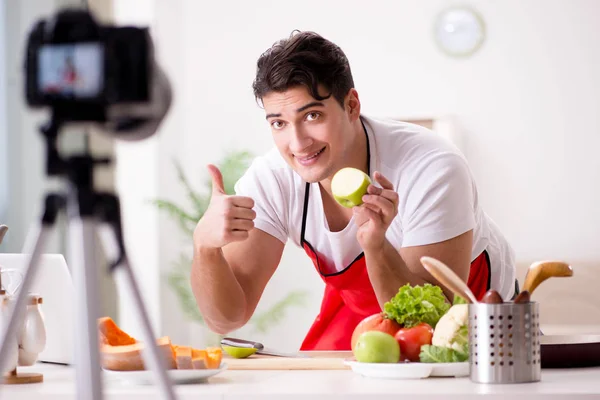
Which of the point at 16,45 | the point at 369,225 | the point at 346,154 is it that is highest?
the point at 16,45

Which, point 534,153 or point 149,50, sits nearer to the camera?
point 149,50

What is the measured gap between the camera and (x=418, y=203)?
2123mm

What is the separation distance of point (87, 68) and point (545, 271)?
1.00 metres

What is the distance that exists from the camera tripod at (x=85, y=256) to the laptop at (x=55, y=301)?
1177 millimetres

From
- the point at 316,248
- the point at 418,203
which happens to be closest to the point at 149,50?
the point at 418,203

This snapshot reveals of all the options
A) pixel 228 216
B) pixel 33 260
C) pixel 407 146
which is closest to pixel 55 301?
pixel 228 216

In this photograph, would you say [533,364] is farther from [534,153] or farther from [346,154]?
[534,153]

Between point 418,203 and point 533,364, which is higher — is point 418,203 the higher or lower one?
the higher one

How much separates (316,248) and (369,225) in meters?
0.34

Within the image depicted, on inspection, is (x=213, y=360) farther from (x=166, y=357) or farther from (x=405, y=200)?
(x=405, y=200)

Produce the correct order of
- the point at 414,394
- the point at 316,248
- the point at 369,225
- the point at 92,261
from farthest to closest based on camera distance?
the point at 316,248 < the point at 369,225 < the point at 414,394 < the point at 92,261

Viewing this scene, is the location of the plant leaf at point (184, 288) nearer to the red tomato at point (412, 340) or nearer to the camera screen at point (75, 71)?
the red tomato at point (412, 340)

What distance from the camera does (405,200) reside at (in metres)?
2.18

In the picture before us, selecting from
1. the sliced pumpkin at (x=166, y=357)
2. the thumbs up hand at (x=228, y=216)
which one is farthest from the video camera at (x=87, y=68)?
the thumbs up hand at (x=228, y=216)
